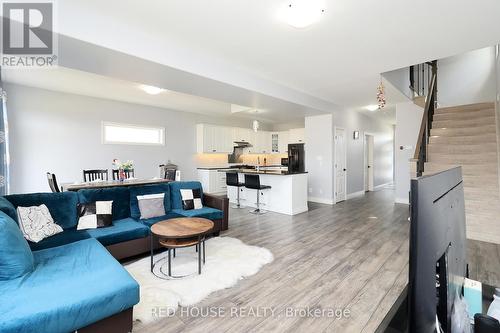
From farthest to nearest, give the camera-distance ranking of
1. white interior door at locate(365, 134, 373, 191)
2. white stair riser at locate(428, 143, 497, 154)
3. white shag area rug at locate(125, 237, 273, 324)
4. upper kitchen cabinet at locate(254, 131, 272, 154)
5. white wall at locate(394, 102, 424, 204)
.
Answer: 1. upper kitchen cabinet at locate(254, 131, 272, 154)
2. white interior door at locate(365, 134, 373, 191)
3. white wall at locate(394, 102, 424, 204)
4. white stair riser at locate(428, 143, 497, 154)
5. white shag area rug at locate(125, 237, 273, 324)

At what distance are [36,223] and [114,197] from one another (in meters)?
0.90

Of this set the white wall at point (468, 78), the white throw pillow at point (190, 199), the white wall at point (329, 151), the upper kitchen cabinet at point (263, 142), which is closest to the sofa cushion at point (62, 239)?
the white throw pillow at point (190, 199)

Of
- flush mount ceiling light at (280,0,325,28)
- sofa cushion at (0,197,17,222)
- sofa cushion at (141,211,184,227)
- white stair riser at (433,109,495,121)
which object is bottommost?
sofa cushion at (141,211,184,227)

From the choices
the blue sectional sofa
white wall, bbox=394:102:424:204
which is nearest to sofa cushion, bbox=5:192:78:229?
the blue sectional sofa

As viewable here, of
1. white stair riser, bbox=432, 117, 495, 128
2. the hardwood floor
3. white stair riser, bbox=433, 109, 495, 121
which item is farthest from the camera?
white stair riser, bbox=433, 109, 495, 121

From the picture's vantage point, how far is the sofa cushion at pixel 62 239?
252 centimetres

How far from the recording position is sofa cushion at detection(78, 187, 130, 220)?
126 inches

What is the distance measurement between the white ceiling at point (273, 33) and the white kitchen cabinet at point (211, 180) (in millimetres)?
4470

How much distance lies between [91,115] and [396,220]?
7.28 meters

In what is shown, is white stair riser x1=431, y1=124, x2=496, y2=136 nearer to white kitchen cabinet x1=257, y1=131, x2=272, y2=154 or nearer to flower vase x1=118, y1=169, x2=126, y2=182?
white kitchen cabinet x1=257, y1=131, x2=272, y2=154

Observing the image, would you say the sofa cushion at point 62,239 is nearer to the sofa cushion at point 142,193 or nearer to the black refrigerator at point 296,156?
the sofa cushion at point 142,193

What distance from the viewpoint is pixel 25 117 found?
498 centimetres

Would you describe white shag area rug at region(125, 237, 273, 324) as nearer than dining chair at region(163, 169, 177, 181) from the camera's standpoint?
Yes

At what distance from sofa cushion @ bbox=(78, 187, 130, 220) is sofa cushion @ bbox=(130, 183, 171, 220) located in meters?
0.07
